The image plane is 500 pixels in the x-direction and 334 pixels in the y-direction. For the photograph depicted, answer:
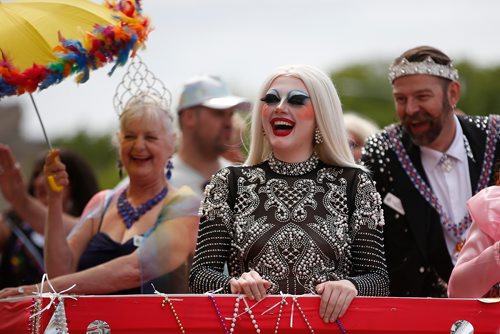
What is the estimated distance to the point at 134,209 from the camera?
18.7 ft

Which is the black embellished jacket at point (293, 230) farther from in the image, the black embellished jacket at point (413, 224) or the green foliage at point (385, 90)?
the green foliage at point (385, 90)

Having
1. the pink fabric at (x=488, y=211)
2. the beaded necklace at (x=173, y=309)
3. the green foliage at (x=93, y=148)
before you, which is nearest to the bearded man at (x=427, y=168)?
the pink fabric at (x=488, y=211)

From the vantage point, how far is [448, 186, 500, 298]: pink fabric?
4.34 m

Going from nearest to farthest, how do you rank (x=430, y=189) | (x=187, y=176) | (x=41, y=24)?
1. (x=41, y=24)
2. (x=430, y=189)
3. (x=187, y=176)

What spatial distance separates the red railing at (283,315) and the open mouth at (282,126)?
2.65 feet

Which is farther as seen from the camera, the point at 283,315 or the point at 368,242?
the point at 368,242

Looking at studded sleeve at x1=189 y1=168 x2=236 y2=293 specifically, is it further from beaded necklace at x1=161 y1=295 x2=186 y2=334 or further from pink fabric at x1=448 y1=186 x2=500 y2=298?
pink fabric at x1=448 y1=186 x2=500 y2=298

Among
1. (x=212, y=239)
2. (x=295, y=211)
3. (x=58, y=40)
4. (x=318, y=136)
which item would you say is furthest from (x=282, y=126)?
(x=58, y=40)

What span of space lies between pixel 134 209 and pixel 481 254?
2105 mm

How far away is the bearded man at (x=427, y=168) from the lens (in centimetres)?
576

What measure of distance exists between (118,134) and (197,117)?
203cm

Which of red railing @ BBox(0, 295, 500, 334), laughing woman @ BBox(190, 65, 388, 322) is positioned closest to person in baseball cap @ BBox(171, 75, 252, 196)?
laughing woman @ BBox(190, 65, 388, 322)

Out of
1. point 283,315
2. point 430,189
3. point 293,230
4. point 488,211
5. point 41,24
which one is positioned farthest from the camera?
point 430,189

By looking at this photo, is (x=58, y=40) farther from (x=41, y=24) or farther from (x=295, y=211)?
(x=295, y=211)
